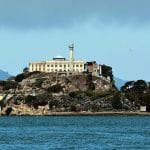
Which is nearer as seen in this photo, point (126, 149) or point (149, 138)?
point (126, 149)

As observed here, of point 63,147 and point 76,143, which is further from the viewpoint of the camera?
point 76,143

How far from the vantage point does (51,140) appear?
99438mm

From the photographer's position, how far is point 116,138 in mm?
104688

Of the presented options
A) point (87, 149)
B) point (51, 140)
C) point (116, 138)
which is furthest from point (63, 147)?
point (116, 138)

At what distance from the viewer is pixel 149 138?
10394cm

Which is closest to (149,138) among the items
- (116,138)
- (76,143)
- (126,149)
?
(116,138)

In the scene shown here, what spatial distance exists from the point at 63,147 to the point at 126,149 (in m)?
7.60

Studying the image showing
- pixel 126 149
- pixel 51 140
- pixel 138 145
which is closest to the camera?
pixel 126 149

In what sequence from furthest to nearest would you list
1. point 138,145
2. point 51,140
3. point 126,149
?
point 51,140, point 138,145, point 126,149

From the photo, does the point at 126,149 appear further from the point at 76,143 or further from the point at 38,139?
the point at 38,139

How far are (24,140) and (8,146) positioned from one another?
1223 cm

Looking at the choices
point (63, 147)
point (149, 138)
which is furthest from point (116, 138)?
point (63, 147)

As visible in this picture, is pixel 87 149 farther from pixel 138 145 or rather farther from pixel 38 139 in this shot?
pixel 38 139

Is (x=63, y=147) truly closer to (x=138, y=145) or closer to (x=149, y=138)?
(x=138, y=145)
